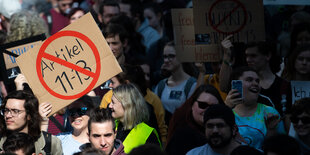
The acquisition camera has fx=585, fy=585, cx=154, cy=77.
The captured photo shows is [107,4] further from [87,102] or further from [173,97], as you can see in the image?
[87,102]

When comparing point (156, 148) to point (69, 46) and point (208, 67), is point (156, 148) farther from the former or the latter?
point (208, 67)

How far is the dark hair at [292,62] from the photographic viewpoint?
6.84 meters

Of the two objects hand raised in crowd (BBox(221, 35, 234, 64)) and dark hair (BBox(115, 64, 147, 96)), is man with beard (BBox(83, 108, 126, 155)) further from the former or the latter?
hand raised in crowd (BBox(221, 35, 234, 64))

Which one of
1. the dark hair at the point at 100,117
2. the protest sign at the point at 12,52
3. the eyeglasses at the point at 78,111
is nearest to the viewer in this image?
the dark hair at the point at 100,117

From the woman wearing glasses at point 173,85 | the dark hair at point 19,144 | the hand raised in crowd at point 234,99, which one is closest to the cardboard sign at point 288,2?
the woman wearing glasses at point 173,85

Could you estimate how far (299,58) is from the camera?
22.4 feet

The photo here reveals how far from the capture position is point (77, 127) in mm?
6520

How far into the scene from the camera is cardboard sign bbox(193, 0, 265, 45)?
23.6 feet

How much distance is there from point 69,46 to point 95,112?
2.98 feet

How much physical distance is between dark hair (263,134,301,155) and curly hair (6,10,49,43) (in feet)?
15.9

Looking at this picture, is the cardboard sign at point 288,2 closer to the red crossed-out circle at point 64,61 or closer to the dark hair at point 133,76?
the dark hair at point 133,76

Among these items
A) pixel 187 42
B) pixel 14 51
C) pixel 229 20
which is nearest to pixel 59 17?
pixel 14 51

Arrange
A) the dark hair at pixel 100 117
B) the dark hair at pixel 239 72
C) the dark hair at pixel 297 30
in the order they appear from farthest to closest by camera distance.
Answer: the dark hair at pixel 297 30, the dark hair at pixel 239 72, the dark hair at pixel 100 117

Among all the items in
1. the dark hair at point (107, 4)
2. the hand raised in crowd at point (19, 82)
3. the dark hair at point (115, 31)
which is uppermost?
the dark hair at point (107, 4)
